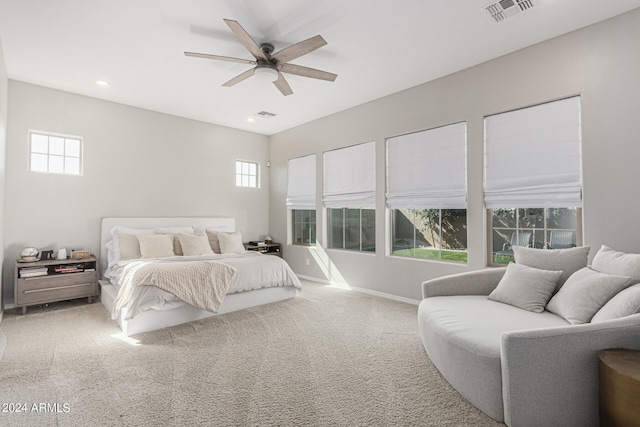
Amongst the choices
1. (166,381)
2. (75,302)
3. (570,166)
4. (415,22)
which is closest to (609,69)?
(570,166)

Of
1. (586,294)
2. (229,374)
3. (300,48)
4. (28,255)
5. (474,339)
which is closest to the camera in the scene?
(474,339)

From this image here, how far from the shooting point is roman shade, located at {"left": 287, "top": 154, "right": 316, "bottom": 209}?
5930 millimetres

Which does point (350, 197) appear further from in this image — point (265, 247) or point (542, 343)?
point (542, 343)

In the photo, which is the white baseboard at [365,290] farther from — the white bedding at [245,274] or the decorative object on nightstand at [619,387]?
the decorative object on nightstand at [619,387]

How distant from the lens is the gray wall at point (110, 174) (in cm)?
415

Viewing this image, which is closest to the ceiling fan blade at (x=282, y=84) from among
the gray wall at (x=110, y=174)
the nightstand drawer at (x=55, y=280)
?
the gray wall at (x=110, y=174)

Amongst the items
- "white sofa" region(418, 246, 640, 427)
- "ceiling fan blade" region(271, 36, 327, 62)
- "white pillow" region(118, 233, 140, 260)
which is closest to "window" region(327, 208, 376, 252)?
"white sofa" region(418, 246, 640, 427)

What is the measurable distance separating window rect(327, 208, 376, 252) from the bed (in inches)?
51.9

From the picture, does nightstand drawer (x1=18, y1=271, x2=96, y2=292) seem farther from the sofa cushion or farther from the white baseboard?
the sofa cushion

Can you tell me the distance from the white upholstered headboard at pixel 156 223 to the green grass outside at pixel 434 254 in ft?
10.6

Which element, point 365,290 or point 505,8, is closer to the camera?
point 505,8

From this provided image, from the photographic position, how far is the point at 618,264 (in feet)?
7.07

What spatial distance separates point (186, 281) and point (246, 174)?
3576mm

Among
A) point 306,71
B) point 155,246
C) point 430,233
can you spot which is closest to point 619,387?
point 430,233
